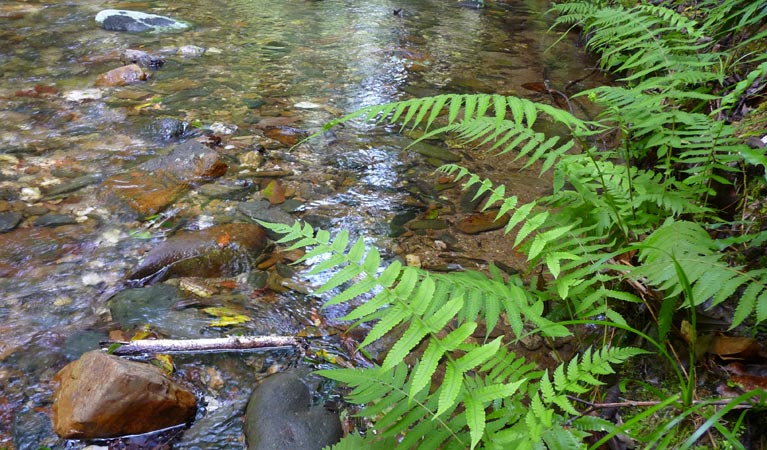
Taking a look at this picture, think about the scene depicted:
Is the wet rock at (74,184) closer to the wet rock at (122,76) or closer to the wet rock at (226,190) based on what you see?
the wet rock at (226,190)

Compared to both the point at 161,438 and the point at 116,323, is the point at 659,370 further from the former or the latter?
the point at 116,323

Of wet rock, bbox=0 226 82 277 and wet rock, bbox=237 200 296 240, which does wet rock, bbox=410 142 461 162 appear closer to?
wet rock, bbox=237 200 296 240

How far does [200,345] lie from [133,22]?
7303 millimetres

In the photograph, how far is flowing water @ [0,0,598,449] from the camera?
9.46 feet

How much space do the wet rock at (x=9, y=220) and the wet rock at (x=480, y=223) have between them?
3209 millimetres

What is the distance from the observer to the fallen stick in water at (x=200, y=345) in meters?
2.73

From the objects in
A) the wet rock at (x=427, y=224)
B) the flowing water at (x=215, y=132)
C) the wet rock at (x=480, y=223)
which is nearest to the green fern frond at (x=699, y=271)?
the flowing water at (x=215, y=132)

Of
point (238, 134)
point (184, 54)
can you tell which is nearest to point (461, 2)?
point (184, 54)

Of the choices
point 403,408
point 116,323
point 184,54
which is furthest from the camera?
point 184,54

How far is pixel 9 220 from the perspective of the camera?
3.88 m

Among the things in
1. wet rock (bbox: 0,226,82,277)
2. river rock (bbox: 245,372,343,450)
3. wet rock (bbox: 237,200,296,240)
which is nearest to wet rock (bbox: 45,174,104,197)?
wet rock (bbox: 0,226,82,277)

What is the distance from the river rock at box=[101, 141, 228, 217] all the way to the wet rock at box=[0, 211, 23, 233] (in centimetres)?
59

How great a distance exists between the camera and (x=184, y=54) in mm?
7398

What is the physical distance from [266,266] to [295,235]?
1856mm
